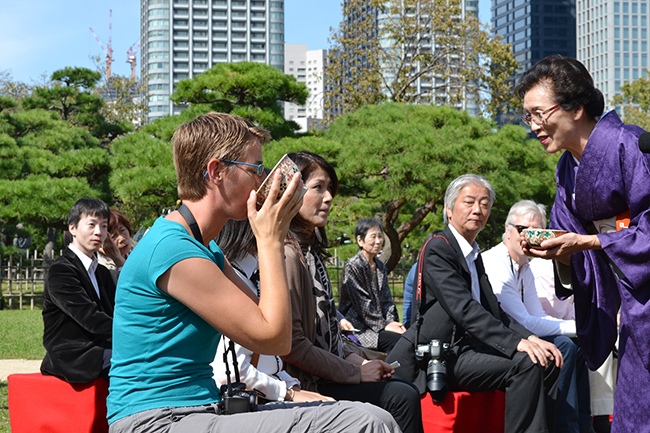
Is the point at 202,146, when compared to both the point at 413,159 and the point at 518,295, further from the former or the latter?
the point at 413,159

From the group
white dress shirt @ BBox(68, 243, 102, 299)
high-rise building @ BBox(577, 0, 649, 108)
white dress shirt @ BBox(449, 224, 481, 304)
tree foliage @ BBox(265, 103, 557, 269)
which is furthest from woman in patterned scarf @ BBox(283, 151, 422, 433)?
high-rise building @ BBox(577, 0, 649, 108)

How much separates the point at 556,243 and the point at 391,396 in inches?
35.8

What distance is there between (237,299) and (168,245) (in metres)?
0.23

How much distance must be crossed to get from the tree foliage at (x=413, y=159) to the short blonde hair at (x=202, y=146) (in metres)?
9.02

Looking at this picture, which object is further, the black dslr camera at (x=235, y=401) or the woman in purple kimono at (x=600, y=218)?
the woman in purple kimono at (x=600, y=218)

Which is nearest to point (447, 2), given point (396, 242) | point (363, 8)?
point (363, 8)

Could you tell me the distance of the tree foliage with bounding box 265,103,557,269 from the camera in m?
11.5

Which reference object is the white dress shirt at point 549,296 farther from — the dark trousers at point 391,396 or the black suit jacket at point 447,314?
the dark trousers at point 391,396

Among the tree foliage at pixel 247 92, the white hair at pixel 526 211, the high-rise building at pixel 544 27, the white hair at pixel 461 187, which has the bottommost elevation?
the white hair at pixel 526 211

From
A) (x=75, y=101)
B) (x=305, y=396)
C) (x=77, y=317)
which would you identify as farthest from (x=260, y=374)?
(x=75, y=101)

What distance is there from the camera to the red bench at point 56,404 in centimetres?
301

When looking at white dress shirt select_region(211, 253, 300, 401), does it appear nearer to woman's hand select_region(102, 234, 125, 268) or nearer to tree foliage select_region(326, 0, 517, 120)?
woman's hand select_region(102, 234, 125, 268)

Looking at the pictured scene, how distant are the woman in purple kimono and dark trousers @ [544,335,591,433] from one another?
51.2 inches

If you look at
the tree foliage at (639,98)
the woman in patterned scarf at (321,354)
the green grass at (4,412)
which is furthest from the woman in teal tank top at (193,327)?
the tree foliage at (639,98)
